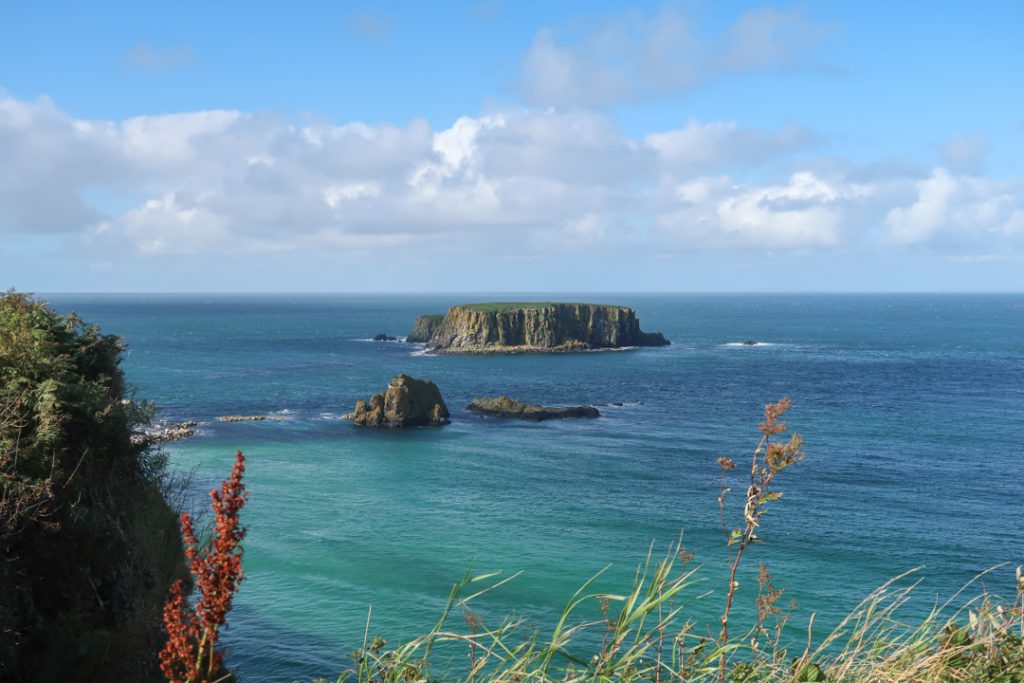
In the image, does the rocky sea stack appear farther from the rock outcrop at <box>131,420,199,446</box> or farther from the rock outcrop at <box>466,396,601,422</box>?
the rock outcrop at <box>131,420,199,446</box>

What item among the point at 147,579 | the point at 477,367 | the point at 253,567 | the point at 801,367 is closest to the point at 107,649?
the point at 147,579

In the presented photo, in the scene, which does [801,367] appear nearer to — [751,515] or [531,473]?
[531,473]

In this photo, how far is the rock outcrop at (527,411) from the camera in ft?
285

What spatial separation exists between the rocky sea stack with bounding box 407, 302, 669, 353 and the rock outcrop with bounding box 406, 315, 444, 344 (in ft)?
18.6

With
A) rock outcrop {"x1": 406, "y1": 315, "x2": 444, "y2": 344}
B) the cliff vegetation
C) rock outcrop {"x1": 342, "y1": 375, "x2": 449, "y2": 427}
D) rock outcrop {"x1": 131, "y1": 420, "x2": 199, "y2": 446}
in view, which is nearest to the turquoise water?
rock outcrop {"x1": 131, "y1": 420, "x2": 199, "y2": 446}

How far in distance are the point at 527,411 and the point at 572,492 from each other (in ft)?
104

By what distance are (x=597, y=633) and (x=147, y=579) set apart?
639 inches

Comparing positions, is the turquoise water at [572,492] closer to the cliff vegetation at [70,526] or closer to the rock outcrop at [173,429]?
the rock outcrop at [173,429]

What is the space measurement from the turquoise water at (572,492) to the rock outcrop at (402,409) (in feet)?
9.28

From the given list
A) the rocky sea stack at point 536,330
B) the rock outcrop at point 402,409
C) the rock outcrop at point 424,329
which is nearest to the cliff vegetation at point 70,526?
the rock outcrop at point 402,409

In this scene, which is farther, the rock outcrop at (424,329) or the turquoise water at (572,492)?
the rock outcrop at (424,329)

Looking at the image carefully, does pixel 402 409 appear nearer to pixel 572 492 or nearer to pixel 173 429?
pixel 173 429

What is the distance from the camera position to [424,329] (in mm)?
182500

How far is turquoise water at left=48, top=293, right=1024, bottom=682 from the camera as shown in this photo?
36031 mm
